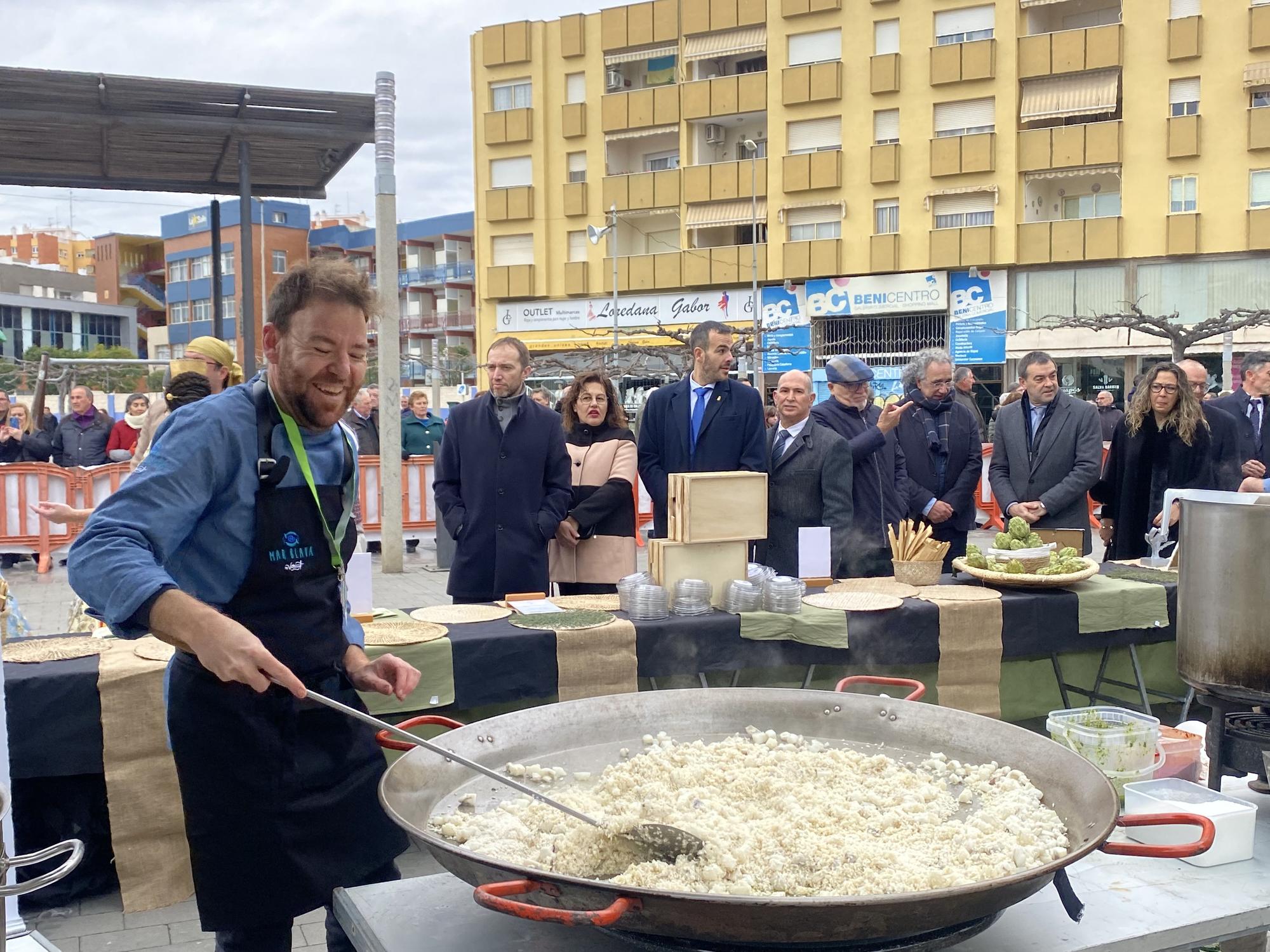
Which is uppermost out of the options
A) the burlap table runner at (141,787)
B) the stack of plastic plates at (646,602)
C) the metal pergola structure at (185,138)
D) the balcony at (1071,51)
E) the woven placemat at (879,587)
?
the balcony at (1071,51)

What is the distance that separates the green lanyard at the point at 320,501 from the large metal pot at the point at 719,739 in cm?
35

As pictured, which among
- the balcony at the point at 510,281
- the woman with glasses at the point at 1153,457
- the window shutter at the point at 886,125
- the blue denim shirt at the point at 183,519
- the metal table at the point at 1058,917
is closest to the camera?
the metal table at the point at 1058,917

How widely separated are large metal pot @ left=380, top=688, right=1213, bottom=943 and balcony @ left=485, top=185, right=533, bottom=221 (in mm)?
32029

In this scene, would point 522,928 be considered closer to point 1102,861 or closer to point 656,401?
point 1102,861

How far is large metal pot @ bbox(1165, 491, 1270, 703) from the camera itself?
2.03 meters

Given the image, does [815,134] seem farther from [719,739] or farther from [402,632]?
[719,739]

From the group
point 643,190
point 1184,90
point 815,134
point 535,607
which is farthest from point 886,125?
point 535,607

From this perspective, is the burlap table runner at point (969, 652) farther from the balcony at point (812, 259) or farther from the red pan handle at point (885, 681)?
the balcony at point (812, 259)

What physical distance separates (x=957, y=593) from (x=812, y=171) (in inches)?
1029

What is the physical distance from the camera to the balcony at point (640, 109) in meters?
31.3

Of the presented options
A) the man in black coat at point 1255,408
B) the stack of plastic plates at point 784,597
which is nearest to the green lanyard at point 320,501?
the stack of plastic plates at point 784,597

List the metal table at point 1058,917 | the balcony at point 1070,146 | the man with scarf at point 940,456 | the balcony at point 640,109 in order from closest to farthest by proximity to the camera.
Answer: the metal table at point 1058,917 → the man with scarf at point 940,456 → the balcony at point 1070,146 → the balcony at point 640,109

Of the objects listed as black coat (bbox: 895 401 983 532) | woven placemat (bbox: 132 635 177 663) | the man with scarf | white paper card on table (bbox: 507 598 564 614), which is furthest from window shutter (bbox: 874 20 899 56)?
woven placemat (bbox: 132 635 177 663)

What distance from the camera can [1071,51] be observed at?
85.4 ft
